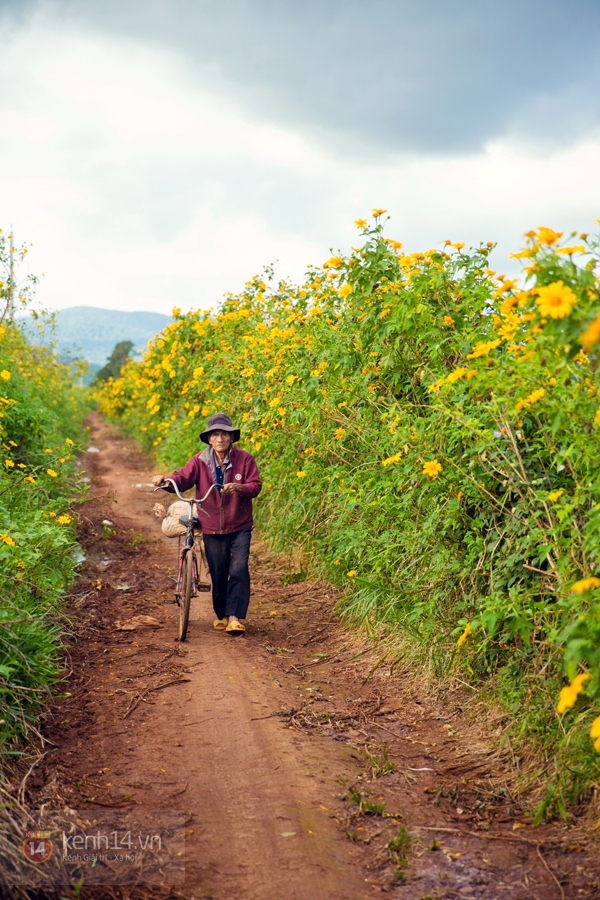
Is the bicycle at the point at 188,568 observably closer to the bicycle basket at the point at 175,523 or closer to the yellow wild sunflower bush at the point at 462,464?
the bicycle basket at the point at 175,523

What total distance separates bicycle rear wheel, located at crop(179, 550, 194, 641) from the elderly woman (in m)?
0.31

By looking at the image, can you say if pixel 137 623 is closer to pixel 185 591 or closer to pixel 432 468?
pixel 185 591

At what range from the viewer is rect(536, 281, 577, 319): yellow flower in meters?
2.27

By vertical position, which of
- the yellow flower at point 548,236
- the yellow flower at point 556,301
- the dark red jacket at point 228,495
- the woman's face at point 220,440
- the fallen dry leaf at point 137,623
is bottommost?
the fallen dry leaf at point 137,623

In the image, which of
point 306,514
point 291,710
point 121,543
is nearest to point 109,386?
point 121,543

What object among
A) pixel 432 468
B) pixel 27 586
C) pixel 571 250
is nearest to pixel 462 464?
pixel 432 468

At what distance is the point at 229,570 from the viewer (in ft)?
20.0

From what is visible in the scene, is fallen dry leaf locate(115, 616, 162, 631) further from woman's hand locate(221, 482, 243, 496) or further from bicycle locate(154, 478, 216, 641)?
woman's hand locate(221, 482, 243, 496)

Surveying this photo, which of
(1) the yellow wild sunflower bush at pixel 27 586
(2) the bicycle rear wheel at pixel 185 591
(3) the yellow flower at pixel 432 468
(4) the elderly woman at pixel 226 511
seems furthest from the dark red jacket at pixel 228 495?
(3) the yellow flower at pixel 432 468

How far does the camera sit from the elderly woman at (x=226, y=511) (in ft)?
19.5

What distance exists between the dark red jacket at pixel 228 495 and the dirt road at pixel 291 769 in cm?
89

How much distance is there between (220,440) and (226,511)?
0.58 m

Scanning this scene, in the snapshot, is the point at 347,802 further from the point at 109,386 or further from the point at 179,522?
the point at 109,386

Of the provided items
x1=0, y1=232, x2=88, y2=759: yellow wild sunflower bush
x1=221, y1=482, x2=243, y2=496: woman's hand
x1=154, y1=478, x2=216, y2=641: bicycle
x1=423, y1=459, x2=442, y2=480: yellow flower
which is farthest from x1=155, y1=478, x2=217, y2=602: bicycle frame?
x1=423, y1=459, x2=442, y2=480: yellow flower
